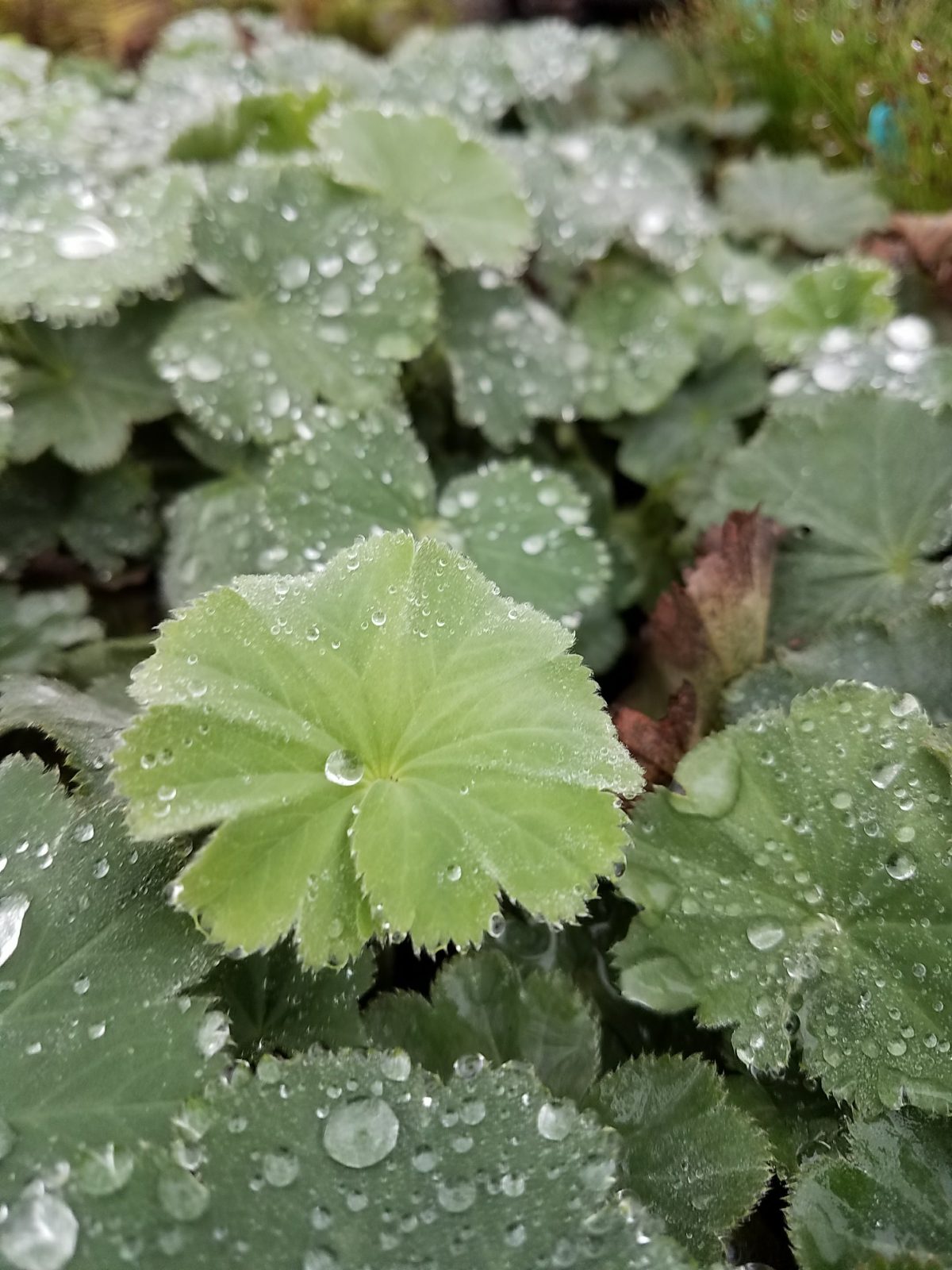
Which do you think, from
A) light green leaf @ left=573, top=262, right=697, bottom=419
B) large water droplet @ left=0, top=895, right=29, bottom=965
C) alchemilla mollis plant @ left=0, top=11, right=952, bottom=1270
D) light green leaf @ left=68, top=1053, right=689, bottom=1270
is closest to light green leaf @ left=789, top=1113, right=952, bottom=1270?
alchemilla mollis plant @ left=0, top=11, right=952, bottom=1270

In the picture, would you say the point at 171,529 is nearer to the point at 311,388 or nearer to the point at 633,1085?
the point at 311,388

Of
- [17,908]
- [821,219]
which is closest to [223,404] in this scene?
[17,908]

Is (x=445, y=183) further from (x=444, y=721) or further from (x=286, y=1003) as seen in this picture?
(x=286, y=1003)

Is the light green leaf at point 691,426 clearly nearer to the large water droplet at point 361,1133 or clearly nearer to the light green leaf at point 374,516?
the light green leaf at point 374,516

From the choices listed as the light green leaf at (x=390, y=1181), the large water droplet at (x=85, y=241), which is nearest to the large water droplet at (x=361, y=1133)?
the light green leaf at (x=390, y=1181)

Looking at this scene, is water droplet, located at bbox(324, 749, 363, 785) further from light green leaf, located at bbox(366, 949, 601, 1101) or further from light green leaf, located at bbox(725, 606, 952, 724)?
light green leaf, located at bbox(725, 606, 952, 724)
